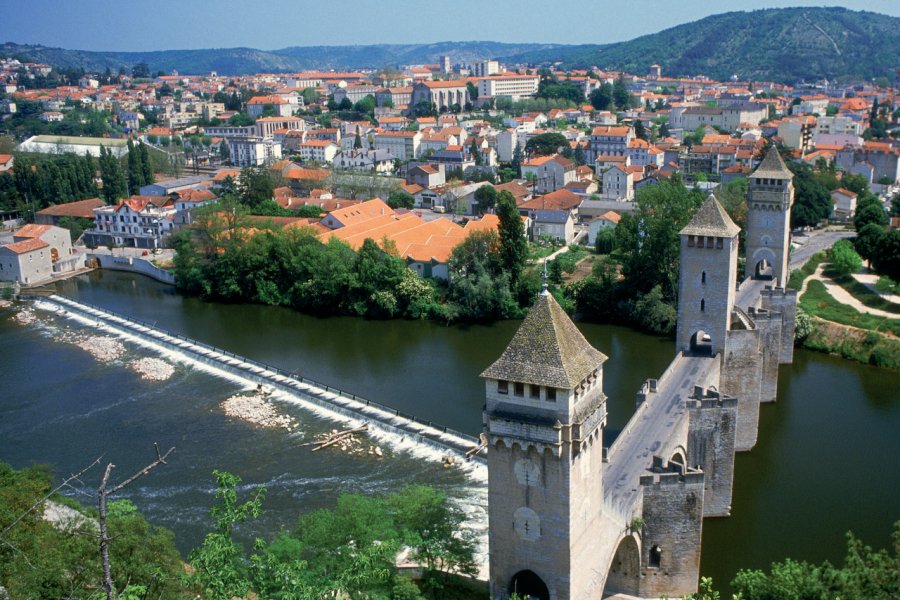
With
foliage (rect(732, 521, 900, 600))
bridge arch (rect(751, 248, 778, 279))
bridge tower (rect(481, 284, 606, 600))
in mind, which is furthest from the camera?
bridge arch (rect(751, 248, 778, 279))

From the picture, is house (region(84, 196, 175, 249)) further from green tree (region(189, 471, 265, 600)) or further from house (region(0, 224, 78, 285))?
green tree (region(189, 471, 265, 600))

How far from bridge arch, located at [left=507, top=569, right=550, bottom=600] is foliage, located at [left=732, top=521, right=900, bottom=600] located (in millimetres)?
4154

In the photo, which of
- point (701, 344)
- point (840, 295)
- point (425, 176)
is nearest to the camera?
point (701, 344)

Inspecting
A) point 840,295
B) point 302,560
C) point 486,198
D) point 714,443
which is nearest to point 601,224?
point 486,198

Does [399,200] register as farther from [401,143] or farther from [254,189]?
[401,143]

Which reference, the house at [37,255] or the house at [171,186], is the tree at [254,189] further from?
the house at [37,255]

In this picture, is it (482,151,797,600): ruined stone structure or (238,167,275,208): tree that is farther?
(238,167,275,208): tree

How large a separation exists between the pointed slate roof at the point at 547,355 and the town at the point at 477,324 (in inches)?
2.6

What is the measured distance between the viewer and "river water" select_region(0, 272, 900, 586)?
84.9 ft

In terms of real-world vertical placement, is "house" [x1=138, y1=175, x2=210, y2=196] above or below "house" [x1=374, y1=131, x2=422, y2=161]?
below

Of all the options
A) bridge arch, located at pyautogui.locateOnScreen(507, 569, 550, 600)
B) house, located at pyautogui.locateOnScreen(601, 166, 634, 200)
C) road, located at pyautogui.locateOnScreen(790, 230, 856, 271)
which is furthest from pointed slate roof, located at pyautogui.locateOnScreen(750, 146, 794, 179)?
house, located at pyautogui.locateOnScreen(601, 166, 634, 200)

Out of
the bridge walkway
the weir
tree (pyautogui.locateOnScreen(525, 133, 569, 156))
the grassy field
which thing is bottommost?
the weir

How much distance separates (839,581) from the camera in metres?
15.8

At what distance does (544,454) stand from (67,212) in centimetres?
6348
